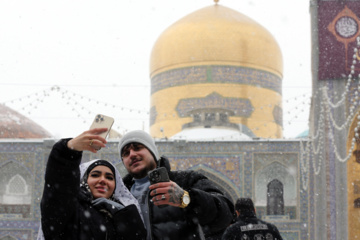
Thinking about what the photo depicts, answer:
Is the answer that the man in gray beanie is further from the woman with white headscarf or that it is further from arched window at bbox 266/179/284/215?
arched window at bbox 266/179/284/215

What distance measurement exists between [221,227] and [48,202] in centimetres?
59

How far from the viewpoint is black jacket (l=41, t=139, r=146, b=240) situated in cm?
164

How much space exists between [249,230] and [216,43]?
14437mm

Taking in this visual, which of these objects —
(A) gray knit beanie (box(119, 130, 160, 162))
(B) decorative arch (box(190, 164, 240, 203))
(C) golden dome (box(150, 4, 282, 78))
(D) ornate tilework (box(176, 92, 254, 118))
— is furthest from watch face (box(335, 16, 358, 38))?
(A) gray knit beanie (box(119, 130, 160, 162))

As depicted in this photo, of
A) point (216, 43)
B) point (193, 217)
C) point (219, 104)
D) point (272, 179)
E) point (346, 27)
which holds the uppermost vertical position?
point (216, 43)

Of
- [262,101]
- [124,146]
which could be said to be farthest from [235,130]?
[124,146]

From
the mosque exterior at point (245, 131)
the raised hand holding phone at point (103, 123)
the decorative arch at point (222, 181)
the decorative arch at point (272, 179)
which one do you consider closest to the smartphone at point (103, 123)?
the raised hand holding phone at point (103, 123)

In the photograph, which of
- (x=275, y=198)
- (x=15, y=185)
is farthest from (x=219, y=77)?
(x=15, y=185)

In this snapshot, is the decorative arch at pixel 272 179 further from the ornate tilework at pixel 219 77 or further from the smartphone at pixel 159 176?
the smartphone at pixel 159 176

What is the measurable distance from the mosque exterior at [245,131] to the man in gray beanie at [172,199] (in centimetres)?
789

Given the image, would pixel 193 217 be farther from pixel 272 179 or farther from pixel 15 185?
pixel 15 185

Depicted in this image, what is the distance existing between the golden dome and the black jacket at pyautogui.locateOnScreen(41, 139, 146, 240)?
1545 cm

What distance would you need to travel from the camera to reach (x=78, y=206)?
1.70m

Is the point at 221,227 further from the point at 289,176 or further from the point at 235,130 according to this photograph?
the point at 235,130
